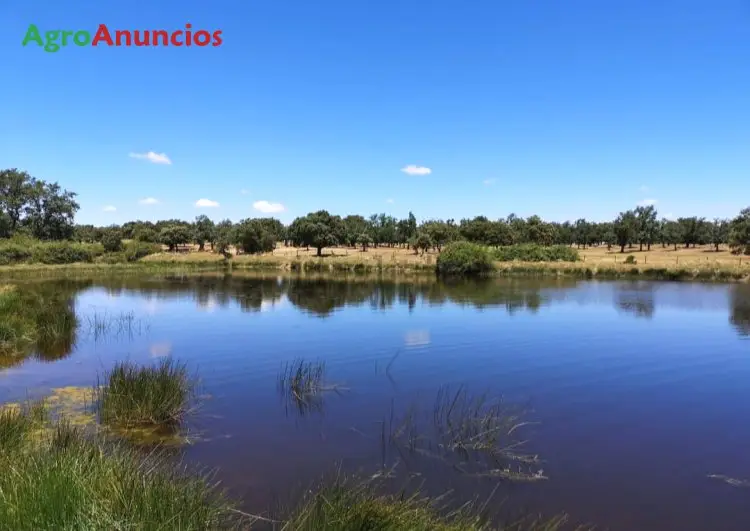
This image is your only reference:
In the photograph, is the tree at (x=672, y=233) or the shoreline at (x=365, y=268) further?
the tree at (x=672, y=233)

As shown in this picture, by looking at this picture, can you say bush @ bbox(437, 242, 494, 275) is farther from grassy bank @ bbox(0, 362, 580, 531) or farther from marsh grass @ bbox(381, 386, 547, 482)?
grassy bank @ bbox(0, 362, 580, 531)

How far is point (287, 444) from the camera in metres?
11.0

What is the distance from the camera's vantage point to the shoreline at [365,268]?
56.0 m

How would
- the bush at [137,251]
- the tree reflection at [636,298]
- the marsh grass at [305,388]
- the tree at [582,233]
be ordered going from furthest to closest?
the tree at [582,233] → the bush at [137,251] → the tree reflection at [636,298] → the marsh grass at [305,388]

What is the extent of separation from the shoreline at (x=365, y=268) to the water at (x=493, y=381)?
69.3 feet

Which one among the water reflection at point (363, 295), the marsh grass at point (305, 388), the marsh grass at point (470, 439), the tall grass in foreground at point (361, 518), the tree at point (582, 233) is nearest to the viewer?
the tall grass in foreground at point (361, 518)

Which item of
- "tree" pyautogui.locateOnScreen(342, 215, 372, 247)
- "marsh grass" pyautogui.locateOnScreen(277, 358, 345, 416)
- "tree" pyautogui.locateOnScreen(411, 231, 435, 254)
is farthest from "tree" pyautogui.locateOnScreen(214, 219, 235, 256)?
"marsh grass" pyautogui.locateOnScreen(277, 358, 345, 416)

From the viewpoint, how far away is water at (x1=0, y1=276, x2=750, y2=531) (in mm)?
9227

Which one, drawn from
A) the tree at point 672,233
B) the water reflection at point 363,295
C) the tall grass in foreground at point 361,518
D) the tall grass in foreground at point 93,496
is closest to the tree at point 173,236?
the water reflection at point 363,295

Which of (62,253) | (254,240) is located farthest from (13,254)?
(254,240)

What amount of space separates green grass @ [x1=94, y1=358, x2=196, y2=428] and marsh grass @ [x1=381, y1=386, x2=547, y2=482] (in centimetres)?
495

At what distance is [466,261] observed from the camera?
6444 centimetres

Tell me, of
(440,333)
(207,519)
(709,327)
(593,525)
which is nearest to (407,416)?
(593,525)

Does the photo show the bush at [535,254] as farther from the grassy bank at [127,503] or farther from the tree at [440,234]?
the grassy bank at [127,503]
